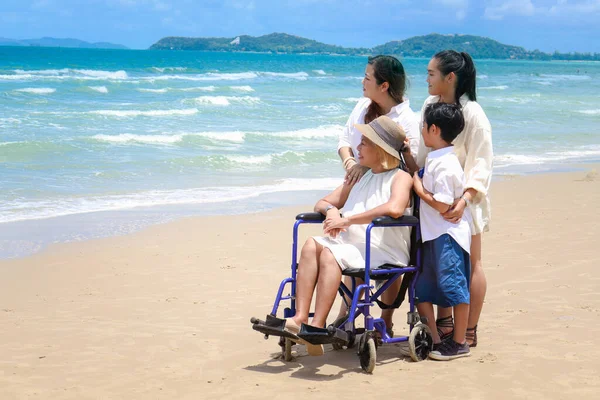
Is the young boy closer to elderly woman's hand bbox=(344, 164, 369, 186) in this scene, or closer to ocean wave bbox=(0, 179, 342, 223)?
elderly woman's hand bbox=(344, 164, 369, 186)

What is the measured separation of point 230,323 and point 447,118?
1.93m

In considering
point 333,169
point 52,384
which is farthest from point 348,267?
point 333,169

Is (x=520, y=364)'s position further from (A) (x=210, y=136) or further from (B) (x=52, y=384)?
(A) (x=210, y=136)

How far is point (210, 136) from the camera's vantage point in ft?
54.2

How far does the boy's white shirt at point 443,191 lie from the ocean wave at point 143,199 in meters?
5.39

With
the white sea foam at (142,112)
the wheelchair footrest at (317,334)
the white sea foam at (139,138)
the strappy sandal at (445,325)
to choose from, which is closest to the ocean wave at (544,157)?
the white sea foam at (139,138)

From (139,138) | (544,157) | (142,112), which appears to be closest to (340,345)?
(544,157)

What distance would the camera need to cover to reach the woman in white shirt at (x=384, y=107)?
170 inches

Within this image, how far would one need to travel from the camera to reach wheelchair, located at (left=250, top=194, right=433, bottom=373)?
391 centimetres

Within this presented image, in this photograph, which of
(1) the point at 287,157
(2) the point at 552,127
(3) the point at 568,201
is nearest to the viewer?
(3) the point at 568,201

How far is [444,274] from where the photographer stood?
13.5 ft

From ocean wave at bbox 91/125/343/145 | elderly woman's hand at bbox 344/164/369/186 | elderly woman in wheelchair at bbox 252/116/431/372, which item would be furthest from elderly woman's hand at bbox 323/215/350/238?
ocean wave at bbox 91/125/343/145

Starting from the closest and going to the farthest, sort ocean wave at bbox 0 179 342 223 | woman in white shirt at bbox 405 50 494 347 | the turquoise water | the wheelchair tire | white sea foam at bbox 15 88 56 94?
woman in white shirt at bbox 405 50 494 347, the wheelchair tire, ocean wave at bbox 0 179 342 223, the turquoise water, white sea foam at bbox 15 88 56 94

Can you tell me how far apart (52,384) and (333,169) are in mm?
9072
